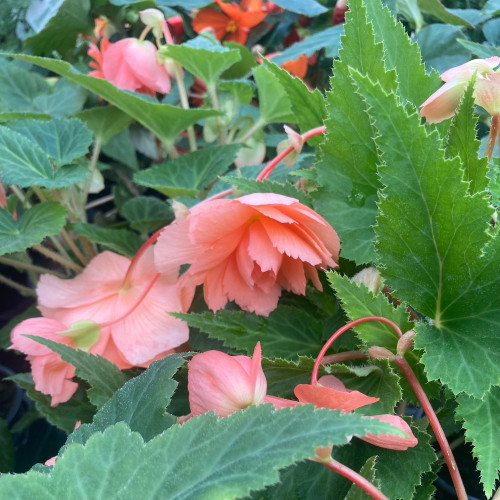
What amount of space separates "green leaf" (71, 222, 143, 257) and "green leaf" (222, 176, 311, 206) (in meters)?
0.21

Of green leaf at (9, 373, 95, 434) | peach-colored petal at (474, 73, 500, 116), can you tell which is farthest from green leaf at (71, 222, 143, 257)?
peach-colored petal at (474, 73, 500, 116)

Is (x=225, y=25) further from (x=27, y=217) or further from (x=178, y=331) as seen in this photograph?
(x=178, y=331)

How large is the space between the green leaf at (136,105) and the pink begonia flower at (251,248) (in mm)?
222

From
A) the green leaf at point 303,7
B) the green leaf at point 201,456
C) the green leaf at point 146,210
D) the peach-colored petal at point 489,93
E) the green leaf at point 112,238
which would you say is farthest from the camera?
the green leaf at point 303,7

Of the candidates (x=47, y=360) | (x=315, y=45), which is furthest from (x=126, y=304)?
(x=315, y=45)

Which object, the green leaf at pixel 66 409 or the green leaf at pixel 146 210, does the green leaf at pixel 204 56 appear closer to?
the green leaf at pixel 146 210

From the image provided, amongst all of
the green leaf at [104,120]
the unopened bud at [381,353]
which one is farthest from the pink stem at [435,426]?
the green leaf at [104,120]

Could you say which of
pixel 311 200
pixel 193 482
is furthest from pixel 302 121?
Answer: pixel 193 482

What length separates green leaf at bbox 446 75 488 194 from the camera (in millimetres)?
323

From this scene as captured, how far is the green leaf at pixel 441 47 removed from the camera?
0.65 meters

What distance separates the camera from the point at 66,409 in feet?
1.66

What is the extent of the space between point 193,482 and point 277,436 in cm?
4

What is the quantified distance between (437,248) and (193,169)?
1.08ft

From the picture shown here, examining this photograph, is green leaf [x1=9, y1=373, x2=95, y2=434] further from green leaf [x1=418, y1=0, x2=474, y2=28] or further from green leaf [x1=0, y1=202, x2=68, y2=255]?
green leaf [x1=418, y1=0, x2=474, y2=28]
